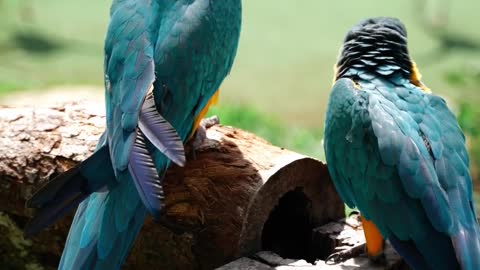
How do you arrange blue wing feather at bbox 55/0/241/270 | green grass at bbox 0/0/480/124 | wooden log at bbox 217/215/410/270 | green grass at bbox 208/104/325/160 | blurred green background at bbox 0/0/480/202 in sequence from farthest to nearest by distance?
green grass at bbox 0/0/480/124 < blurred green background at bbox 0/0/480/202 < green grass at bbox 208/104/325/160 < wooden log at bbox 217/215/410/270 < blue wing feather at bbox 55/0/241/270

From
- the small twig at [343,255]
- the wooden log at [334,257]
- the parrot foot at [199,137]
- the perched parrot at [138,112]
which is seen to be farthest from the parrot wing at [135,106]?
the small twig at [343,255]

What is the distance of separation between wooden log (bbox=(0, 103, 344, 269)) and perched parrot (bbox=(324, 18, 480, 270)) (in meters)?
0.16

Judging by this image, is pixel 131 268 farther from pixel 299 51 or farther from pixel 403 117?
pixel 299 51

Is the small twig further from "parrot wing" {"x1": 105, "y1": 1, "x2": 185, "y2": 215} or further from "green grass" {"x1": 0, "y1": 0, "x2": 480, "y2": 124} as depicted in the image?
"green grass" {"x1": 0, "y1": 0, "x2": 480, "y2": 124}

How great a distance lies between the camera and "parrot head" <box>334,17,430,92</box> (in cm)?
182

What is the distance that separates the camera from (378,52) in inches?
72.4

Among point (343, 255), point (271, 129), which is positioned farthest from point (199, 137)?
point (271, 129)

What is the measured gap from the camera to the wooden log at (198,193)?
1.78 meters

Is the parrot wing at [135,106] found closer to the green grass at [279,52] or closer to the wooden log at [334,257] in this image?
the wooden log at [334,257]

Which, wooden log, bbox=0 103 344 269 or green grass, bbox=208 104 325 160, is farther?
Answer: green grass, bbox=208 104 325 160

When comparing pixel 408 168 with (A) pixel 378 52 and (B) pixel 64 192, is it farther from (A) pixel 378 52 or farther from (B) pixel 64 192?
(B) pixel 64 192

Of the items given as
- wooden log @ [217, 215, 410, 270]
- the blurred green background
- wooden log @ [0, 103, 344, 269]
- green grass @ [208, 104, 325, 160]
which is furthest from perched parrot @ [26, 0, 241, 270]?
the blurred green background

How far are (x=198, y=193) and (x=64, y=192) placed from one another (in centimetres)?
41

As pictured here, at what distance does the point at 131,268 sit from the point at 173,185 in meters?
0.27
